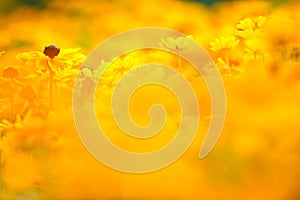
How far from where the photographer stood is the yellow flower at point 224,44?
121cm

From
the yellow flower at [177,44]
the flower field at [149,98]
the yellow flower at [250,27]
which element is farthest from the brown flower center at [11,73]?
the yellow flower at [250,27]

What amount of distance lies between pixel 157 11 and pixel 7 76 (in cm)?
30

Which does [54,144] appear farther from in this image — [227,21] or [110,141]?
[227,21]

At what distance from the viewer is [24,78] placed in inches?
47.8

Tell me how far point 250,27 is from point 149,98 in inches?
8.7

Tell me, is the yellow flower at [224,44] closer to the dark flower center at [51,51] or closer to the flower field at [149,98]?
the flower field at [149,98]

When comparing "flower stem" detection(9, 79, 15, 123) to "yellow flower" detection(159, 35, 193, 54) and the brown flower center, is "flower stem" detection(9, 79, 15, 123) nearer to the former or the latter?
the brown flower center

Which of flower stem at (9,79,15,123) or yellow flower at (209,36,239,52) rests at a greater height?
yellow flower at (209,36,239,52)

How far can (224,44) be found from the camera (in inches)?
48.0

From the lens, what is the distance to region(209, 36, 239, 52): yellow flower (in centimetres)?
121

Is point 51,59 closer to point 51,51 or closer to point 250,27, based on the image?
point 51,51

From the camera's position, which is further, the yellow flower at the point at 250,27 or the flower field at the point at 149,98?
the yellow flower at the point at 250,27

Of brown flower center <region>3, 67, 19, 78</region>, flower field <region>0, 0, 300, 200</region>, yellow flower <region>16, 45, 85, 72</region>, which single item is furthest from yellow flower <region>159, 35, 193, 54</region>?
brown flower center <region>3, 67, 19, 78</region>

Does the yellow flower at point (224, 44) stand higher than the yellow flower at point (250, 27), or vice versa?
the yellow flower at point (250, 27)
